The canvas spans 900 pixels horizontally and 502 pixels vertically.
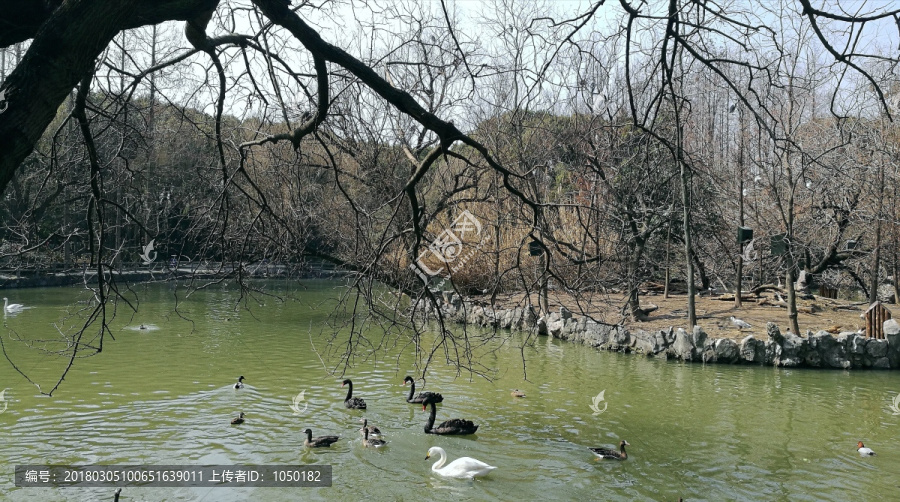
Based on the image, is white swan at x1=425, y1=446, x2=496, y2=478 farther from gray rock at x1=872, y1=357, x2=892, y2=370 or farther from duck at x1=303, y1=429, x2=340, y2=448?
gray rock at x1=872, y1=357, x2=892, y2=370

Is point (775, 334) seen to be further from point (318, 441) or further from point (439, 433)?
point (318, 441)

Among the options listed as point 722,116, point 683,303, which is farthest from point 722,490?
point 722,116

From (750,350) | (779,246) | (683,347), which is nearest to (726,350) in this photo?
(750,350)

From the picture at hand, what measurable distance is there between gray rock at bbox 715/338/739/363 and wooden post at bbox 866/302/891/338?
7.82 feet

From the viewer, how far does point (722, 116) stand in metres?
21.9

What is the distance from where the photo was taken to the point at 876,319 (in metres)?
11.6

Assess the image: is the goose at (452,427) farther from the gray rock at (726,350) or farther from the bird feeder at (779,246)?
the bird feeder at (779,246)

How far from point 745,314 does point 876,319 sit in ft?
8.22

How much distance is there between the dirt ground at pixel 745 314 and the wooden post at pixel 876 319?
710 mm
